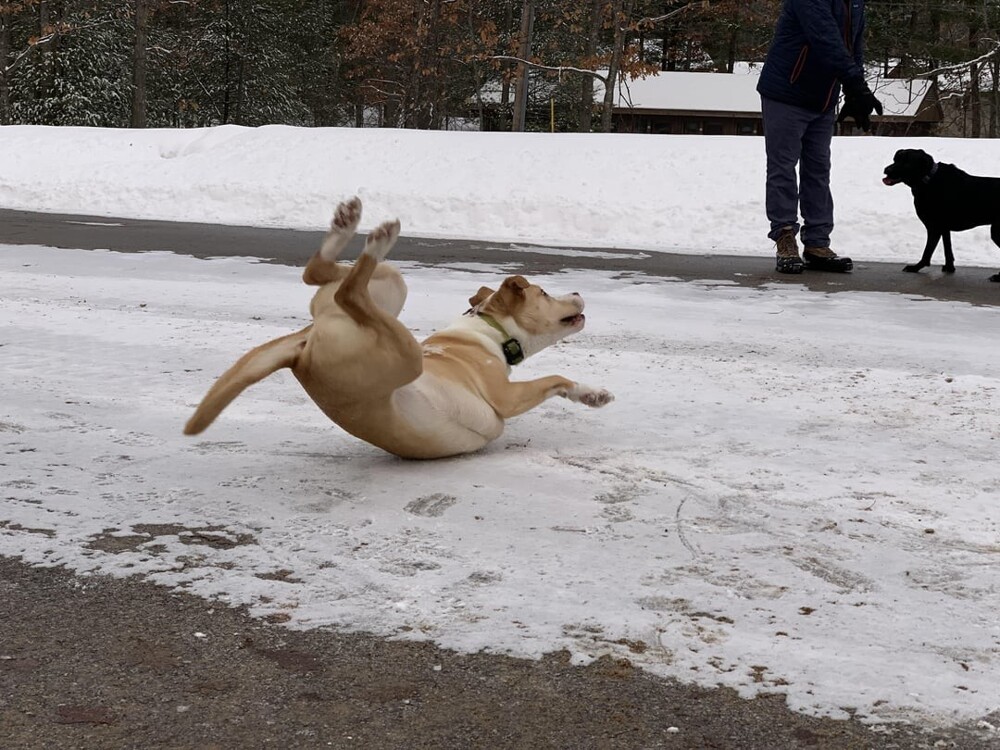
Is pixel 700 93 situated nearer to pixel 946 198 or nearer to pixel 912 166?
pixel 912 166

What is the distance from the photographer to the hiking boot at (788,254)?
9633 mm

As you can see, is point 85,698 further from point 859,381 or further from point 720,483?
point 859,381

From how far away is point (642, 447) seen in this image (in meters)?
4.48


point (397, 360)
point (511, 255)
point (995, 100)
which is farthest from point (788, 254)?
point (995, 100)

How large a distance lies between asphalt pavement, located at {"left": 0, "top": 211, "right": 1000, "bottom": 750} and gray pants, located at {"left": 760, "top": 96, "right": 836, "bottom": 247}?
7627 millimetres

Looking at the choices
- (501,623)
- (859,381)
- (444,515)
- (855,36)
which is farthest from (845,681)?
(855,36)

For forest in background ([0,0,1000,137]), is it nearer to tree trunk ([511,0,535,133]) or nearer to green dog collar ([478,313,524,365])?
tree trunk ([511,0,535,133])

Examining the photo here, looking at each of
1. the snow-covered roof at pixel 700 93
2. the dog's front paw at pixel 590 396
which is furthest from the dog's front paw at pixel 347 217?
the snow-covered roof at pixel 700 93

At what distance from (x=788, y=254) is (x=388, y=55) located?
3016 centimetres

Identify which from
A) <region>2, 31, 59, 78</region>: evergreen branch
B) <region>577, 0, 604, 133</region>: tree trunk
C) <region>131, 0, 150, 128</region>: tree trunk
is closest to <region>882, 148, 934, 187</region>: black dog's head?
<region>577, 0, 604, 133</region>: tree trunk

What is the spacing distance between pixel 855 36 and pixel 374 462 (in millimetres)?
7178

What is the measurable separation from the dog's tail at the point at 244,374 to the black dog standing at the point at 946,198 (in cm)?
718

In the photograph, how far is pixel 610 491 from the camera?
12.9 feet

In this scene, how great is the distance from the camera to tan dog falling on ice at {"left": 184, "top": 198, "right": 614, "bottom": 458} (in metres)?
3.77
